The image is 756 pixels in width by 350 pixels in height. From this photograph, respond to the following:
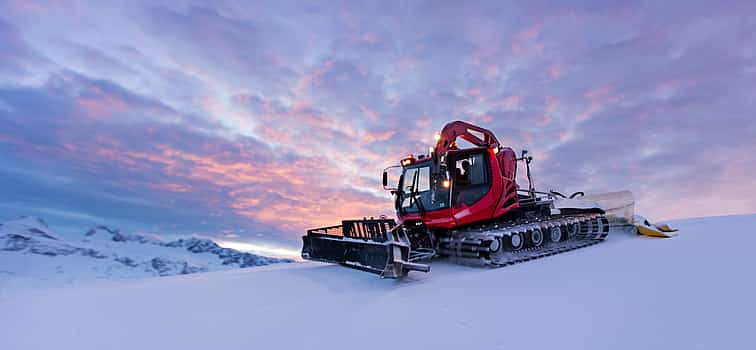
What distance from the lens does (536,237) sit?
8.97 metres

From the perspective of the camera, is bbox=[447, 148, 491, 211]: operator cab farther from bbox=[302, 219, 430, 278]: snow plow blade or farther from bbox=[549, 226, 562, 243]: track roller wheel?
bbox=[549, 226, 562, 243]: track roller wheel

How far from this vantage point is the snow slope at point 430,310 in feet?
10.8

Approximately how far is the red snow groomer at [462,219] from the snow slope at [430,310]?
851mm

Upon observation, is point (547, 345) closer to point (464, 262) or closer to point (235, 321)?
point (235, 321)

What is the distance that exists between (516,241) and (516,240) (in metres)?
0.02

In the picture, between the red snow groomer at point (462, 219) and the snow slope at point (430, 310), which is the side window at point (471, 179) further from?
the snow slope at point (430, 310)

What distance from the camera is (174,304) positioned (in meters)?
5.10

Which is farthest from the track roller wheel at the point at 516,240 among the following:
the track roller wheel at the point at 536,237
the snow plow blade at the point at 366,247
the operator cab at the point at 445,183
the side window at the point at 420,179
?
the snow plow blade at the point at 366,247

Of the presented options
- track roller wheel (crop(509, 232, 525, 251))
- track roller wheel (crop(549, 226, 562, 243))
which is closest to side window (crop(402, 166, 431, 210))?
track roller wheel (crop(509, 232, 525, 251))

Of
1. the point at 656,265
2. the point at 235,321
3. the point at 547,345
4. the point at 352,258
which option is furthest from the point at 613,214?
the point at 235,321

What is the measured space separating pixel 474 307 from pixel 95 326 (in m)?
4.62

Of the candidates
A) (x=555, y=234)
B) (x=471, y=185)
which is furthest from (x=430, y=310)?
(x=555, y=234)

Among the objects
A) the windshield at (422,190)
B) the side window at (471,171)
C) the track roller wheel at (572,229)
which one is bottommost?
the track roller wheel at (572,229)

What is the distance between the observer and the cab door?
8125 millimetres
